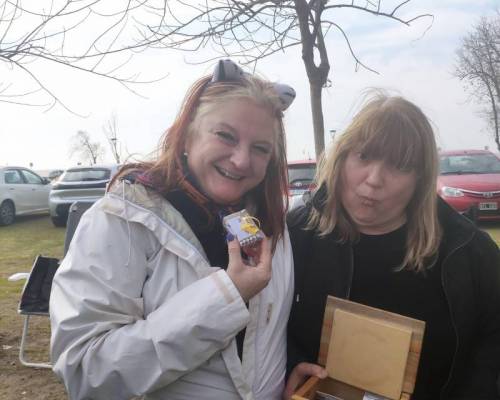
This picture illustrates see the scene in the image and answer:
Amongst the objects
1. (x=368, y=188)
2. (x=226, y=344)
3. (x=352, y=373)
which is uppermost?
(x=368, y=188)

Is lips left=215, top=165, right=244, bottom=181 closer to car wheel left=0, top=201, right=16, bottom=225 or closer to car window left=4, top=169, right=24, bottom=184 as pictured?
car wheel left=0, top=201, right=16, bottom=225

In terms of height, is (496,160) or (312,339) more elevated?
(496,160)

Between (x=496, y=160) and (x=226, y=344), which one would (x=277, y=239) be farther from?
(x=496, y=160)

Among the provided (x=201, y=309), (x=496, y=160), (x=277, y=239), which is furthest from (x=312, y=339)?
(x=496, y=160)

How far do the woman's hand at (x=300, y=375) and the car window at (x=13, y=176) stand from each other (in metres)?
12.1

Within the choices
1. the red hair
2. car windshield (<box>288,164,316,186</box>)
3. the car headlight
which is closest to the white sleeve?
the red hair

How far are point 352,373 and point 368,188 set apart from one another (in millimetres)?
622

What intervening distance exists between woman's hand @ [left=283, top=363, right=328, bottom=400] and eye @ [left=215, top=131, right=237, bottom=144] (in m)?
0.79

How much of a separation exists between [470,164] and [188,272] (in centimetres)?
933

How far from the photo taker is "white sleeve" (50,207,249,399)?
1198 millimetres

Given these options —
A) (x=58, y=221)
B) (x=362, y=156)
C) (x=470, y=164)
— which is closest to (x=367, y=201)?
(x=362, y=156)

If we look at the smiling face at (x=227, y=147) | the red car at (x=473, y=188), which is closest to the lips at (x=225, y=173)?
the smiling face at (x=227, y=147)

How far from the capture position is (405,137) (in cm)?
166

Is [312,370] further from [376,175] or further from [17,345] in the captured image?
[17,345]
